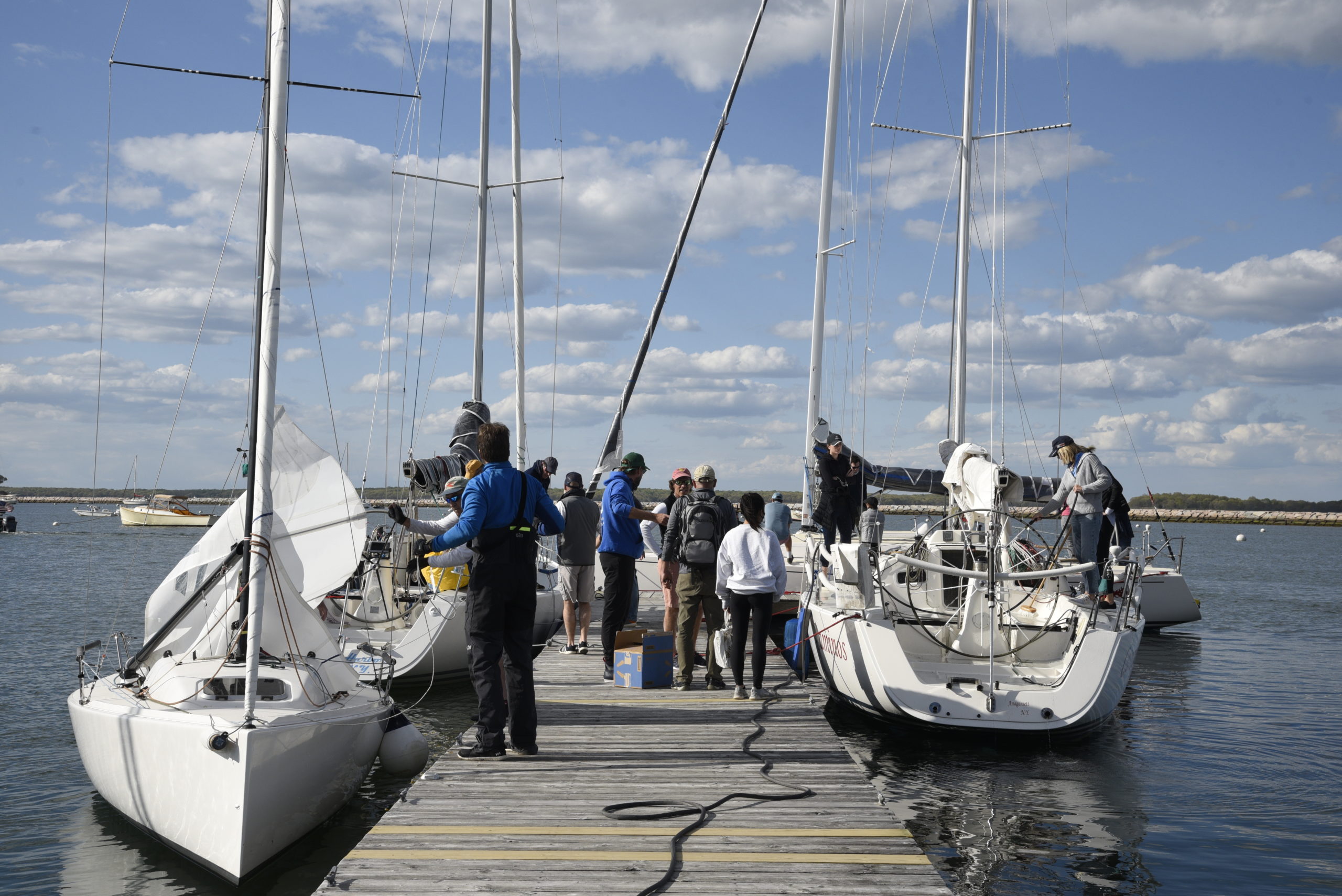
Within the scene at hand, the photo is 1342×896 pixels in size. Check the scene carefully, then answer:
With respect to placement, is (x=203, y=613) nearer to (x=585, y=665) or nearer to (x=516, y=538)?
(x=516, y=538)

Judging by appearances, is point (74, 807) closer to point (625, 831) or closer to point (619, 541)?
point (619, 541)

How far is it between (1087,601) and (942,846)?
4163 mm

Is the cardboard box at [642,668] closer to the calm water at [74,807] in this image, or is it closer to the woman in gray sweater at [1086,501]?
the calm water at [74,807]

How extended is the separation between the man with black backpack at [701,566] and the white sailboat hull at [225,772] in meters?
2.79

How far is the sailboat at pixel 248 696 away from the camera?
5.70 metres

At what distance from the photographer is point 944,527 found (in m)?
12.8

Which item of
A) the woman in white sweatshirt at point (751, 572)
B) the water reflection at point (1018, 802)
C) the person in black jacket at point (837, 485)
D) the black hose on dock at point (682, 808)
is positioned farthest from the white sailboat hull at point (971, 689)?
the person in black jacket at point (837, 485)

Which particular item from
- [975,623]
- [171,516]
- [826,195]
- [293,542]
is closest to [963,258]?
[826,195]

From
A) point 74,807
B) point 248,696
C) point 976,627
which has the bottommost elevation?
point 74,807

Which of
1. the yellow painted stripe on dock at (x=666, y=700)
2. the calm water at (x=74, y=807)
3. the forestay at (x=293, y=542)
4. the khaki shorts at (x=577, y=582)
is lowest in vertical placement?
the calm water at (x=74, y=807)

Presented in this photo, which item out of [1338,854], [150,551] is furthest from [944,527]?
[150,551]

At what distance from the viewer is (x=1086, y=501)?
37.6 feet

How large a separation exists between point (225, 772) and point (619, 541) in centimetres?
456

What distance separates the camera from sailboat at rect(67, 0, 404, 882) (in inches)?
224
